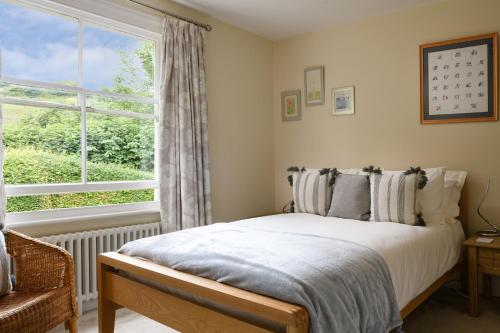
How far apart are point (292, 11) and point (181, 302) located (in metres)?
2.72

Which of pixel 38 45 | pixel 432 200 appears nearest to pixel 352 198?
pixel 432 200

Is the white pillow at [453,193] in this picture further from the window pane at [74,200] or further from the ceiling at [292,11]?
the window pane at [74,200]

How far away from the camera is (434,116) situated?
3201 millimetres

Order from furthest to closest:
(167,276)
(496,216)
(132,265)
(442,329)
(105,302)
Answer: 1. (496,216)
2. (442,329)
3. (105,302)
4. (132,265)
5. (167,276)

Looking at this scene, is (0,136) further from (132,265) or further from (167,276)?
(167,276)

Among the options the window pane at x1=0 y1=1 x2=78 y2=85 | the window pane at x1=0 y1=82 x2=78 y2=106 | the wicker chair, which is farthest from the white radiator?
the window pane at x1=0 y1=1 x2=78 y2=85

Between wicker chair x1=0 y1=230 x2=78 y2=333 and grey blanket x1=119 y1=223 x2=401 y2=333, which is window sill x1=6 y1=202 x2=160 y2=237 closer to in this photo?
wicker chair x1=0 y1=230 x2=78 y2=333

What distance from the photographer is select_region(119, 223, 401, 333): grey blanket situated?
1431 mm

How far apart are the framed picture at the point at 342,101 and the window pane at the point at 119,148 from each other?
1.80m

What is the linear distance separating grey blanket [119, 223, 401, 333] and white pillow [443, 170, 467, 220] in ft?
4.33

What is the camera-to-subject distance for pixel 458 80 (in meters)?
3.08

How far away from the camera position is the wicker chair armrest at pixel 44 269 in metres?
2.07

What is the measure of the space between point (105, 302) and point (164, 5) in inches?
92.9

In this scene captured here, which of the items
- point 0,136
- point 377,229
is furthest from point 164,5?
point 377,229
